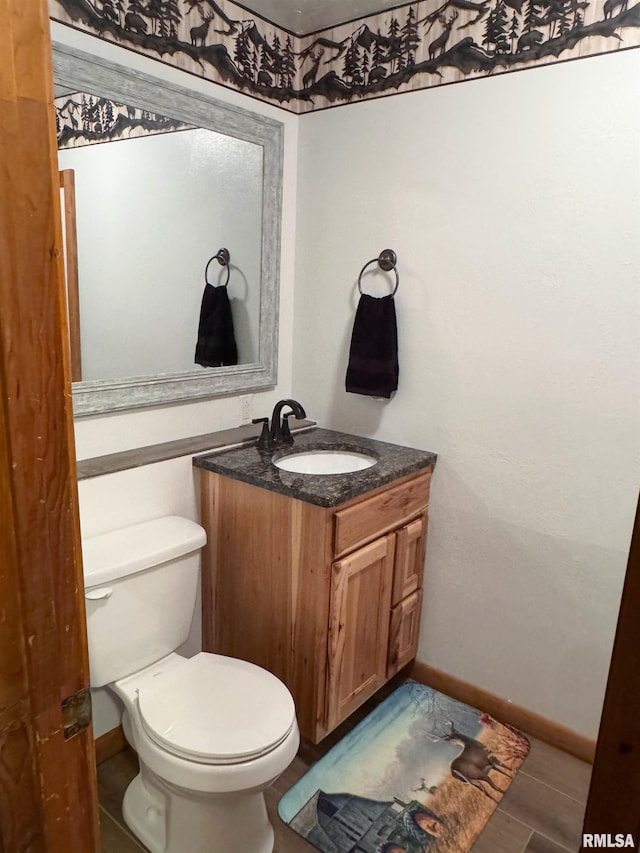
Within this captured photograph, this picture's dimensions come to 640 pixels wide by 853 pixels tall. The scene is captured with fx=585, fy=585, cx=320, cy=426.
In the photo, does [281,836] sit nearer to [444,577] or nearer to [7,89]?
[444,577]

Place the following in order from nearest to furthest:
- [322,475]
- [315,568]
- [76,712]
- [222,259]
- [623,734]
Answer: [623,734]
[76,712]
[315,568]
[322,475]
[222,259]

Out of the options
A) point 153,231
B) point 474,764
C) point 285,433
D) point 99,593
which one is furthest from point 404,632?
point 153,231

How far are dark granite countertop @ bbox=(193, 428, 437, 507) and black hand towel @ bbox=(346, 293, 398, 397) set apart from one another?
0.68 feet

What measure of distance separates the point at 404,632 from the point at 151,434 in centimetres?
114

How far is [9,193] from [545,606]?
Result: 1.91 metres

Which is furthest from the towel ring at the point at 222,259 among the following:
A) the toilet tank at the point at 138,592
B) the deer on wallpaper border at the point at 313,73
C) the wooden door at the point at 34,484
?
the wooden door at the point at 34,484

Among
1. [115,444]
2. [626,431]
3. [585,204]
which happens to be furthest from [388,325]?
[115,444]

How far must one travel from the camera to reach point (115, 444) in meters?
1.83

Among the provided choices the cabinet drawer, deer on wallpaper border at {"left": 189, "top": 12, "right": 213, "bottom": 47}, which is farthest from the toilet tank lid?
deer on wallpaper border at {"left": 189, "top": 12, "right": 213, "bottom": 47}

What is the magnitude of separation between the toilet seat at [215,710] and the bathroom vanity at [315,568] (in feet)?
0.79

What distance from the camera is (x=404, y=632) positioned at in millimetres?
2125

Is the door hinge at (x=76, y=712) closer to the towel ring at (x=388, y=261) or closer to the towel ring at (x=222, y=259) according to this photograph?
the towel ring at (x=222, y=259)

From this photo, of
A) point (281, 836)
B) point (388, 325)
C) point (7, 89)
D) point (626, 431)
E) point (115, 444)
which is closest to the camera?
point (7, 89)

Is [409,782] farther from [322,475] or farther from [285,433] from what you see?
[285,433]
